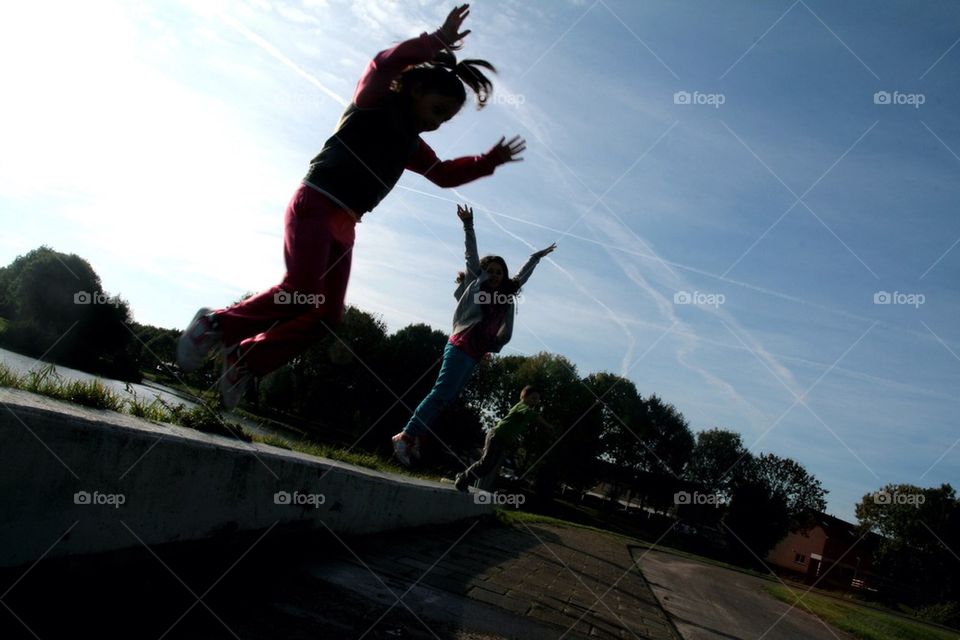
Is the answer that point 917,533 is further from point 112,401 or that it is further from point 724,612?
point 112,401

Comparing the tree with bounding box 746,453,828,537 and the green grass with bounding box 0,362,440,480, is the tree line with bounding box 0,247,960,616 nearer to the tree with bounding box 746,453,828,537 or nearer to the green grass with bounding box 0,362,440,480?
the tree with bounding box 746,453,828,537

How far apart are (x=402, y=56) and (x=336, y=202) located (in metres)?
0.76

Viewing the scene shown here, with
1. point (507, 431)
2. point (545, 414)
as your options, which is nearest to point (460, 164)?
point (507, 431)

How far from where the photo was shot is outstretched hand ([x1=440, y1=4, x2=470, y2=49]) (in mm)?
2896

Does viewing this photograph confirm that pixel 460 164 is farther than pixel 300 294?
Yes

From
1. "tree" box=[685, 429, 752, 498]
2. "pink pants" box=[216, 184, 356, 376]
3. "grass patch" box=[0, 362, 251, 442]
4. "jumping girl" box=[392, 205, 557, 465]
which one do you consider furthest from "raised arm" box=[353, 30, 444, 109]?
"tree" box=[685, 429, 752, 498]

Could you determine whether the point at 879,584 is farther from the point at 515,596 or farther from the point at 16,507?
the point at 16,507

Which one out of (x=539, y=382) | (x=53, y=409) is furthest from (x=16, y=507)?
(x=539, y=382)

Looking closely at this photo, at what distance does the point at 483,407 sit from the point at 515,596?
60.4 metres

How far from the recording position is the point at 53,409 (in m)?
1.90

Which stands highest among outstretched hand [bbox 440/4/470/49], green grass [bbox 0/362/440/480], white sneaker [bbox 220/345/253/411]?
outstretched hand [bbox 440/4/470/49]

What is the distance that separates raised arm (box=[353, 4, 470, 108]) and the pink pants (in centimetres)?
57

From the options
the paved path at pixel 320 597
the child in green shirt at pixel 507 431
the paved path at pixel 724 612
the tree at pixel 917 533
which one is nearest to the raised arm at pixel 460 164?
the paved path at pixel 320 597

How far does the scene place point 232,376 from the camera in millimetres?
3133
